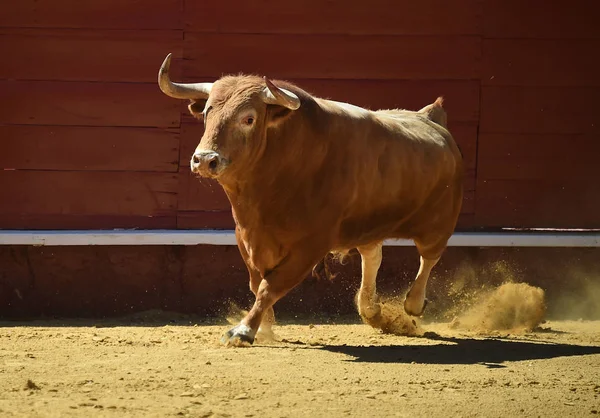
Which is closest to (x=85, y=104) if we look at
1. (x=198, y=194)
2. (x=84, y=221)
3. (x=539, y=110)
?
(x=84, y=221)

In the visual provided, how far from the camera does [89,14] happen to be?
A: 8711 millimetres

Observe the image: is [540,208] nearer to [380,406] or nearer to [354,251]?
[354,251]

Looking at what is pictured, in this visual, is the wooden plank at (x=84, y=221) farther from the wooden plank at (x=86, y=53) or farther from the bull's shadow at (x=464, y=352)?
the bull's shadow at (x=464, y=352)

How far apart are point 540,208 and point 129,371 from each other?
457cm

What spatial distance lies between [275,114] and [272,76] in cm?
209

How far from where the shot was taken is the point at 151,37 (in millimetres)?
8742

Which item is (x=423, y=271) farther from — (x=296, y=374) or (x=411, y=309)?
(x=296, y=374)

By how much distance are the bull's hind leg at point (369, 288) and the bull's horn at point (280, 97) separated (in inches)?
60.5

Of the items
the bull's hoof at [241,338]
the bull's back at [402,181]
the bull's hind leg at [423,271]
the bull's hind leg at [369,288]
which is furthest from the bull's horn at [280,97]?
the bull's hind leg at [423,271]

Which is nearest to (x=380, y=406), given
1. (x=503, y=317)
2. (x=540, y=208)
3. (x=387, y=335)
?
(x=387, y=335)

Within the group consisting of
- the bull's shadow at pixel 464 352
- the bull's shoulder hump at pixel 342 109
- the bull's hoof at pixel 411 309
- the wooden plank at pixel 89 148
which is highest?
the bull's shoulder hump at pixel 342 109

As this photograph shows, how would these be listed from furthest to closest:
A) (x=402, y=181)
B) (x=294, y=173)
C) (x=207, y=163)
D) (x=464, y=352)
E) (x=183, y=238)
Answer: (x=183, y=238)
(x=402, y=181)
(x=294, y=173)
(x=464, y=352)
(x=207, y=163)

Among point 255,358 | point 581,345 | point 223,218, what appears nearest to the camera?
point 255,358

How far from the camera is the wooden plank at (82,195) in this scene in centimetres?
870
